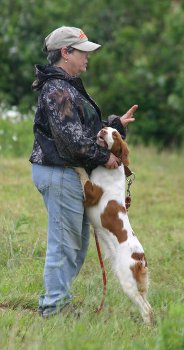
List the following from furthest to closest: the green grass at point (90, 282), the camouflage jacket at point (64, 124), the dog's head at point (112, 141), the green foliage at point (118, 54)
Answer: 1. the green foliage at point (118, 54)
2. the dog's head at point (112, 141)
3. the camouflage jacket at point (64, 124)
4. the green grass at point (90, 282)

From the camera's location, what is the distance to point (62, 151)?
5.97 meters

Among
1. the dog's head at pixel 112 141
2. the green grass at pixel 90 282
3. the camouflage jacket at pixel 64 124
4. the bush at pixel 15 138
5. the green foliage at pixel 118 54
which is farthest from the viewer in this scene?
the green foliage at pixel 118 54

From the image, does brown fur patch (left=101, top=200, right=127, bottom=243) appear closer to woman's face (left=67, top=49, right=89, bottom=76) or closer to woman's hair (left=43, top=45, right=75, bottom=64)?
woman's face (left=67, top=49, right=89, bottom=76)

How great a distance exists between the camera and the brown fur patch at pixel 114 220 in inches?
240

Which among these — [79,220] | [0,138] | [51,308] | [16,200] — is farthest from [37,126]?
[0,138]

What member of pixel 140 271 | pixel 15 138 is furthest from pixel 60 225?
pixel 15 138

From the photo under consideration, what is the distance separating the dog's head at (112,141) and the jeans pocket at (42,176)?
1.28ft

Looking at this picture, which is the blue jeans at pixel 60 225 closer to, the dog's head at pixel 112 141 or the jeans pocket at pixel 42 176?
the jeans pocket at pixel 42 176

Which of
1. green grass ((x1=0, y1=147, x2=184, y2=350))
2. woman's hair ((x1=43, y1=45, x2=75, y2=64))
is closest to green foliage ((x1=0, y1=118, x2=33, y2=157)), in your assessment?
green grass ((x1=0, y1=147, x2=184, y2=350))

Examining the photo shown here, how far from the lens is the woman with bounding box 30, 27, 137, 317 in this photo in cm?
594

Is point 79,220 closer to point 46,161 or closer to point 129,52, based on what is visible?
point 46,161

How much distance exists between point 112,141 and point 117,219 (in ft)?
1.73

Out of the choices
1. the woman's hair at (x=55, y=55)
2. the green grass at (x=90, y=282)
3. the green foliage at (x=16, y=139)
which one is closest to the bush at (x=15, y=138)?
the green foliage at (x=16, y=139)

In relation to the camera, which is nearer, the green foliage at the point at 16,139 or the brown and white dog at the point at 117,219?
the brown and white dog at the point at 117,219
